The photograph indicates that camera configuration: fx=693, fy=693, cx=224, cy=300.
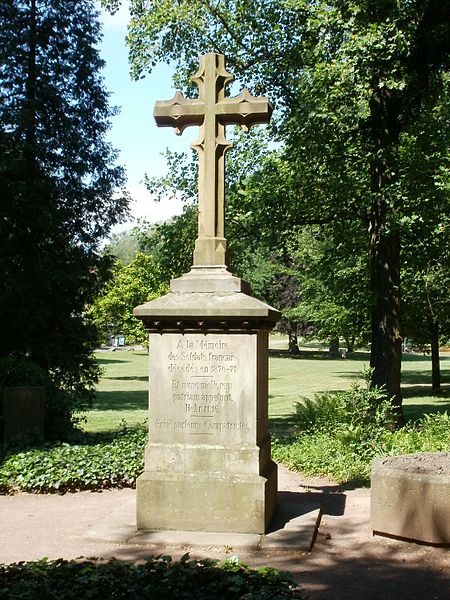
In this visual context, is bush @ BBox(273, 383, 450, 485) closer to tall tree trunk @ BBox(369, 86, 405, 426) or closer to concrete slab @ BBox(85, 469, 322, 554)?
tall tree trunk @ BBox(369, 86, 405, 426)

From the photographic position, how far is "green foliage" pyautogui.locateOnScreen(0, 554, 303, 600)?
4012 millimetres

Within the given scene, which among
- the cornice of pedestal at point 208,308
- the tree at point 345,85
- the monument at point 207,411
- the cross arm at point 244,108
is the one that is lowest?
the monument at point 207,411

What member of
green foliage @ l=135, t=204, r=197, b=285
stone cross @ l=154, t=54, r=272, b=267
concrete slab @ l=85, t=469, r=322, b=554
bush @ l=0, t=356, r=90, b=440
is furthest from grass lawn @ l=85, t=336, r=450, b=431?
stone cross @ l=154, t=54, r=272, b=267

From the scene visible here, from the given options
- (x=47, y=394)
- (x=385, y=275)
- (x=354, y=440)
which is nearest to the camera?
(x=354, y=440)

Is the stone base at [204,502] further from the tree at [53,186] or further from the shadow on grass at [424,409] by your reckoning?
the shadow on grass at [424,409]

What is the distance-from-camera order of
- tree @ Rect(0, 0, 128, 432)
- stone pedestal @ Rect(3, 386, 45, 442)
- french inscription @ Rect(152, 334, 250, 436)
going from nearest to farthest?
french inscription @ Rect(152, 334, 250, 436) < stone pedestal @ Rect(3, 386, 45, 442) < tree @ Rect(0, 0, 128, 432)

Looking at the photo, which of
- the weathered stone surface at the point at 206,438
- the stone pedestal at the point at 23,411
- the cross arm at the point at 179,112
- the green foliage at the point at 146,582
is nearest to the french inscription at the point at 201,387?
the weathered stone surface at the point at 206,438

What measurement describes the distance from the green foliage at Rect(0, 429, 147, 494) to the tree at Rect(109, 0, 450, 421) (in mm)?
6688

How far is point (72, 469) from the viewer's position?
31.4ft

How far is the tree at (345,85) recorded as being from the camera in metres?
13.2

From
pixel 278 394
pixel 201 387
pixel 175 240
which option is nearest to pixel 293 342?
pixel 278 394

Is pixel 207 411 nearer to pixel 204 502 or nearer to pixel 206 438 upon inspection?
pixel 206 438

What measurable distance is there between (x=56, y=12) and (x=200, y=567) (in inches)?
689

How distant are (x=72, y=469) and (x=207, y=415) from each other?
346 centimetres
